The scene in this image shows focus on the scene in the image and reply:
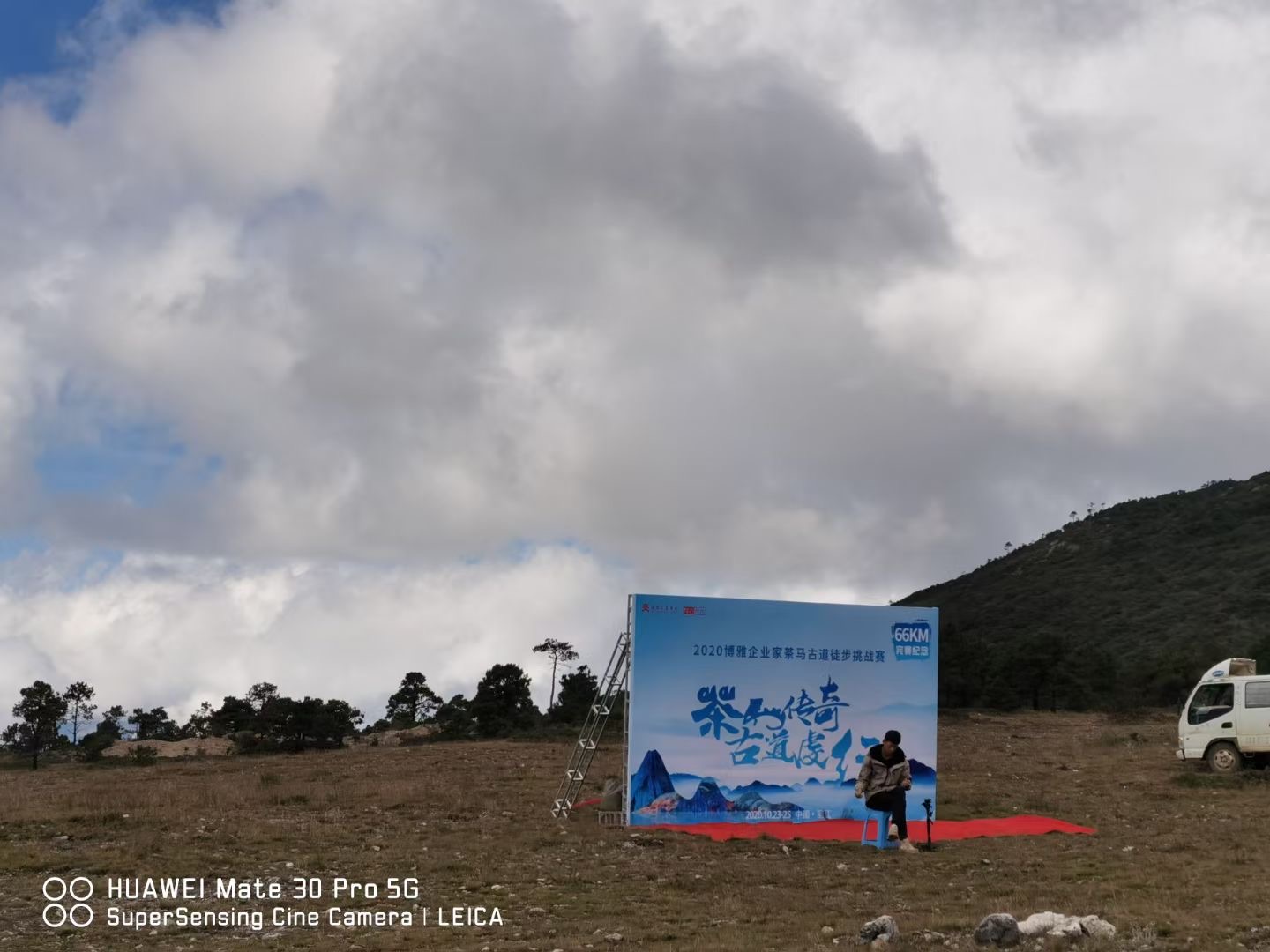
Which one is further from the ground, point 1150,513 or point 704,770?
point 1150,513

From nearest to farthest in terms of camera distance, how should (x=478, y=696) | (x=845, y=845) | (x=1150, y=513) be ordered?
1. (x=845, y=845)
2. (x=478, y=696)
3. (x=1150, y=513)

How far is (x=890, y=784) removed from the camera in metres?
18.0

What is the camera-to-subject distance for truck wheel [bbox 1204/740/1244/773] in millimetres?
26359

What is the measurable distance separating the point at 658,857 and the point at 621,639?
443 cm

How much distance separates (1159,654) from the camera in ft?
209

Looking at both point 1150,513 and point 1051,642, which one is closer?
point 1051,642

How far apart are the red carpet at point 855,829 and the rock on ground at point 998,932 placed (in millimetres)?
8271

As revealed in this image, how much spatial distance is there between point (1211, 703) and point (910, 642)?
10170 millimetres

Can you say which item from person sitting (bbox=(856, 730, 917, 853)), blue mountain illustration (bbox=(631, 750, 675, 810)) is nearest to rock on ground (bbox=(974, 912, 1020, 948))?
person sitting (bbox=(856, 730, 917, 853))

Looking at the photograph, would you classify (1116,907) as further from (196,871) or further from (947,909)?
(196,871)

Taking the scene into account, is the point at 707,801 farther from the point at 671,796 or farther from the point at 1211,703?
the point at 1211,703

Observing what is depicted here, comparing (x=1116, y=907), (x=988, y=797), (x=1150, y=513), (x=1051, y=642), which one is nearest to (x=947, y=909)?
(x=1116, y=907)

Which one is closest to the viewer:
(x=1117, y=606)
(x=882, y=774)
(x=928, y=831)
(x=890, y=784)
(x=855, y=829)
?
(x=928, y=831)

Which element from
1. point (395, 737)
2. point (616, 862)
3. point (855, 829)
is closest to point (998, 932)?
point (616, 862)
